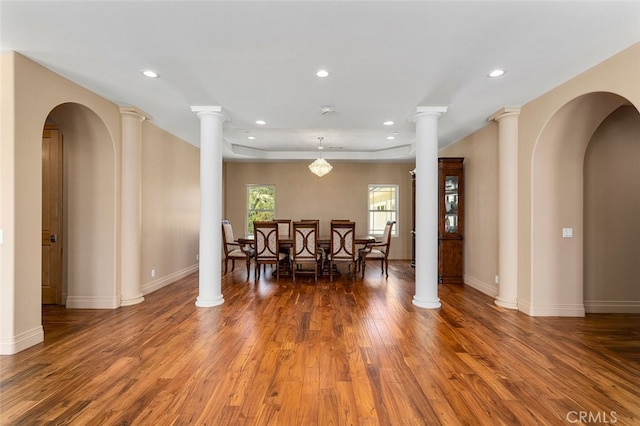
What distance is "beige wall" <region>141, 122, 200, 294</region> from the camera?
4688 mm

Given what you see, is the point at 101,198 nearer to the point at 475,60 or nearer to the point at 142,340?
the point at 142,340

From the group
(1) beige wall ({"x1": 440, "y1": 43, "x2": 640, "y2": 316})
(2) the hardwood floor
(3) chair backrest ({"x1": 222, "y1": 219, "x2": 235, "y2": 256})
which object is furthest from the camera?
(3) chair backrest ({"x1": 222, "y1": 219, "x2": 235, "y2": 256})

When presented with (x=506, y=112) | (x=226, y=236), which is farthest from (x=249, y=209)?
(x=506, y=112)

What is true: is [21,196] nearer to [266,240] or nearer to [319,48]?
[319,48]

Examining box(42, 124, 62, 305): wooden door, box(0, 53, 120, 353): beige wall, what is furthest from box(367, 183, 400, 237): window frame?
box(0, 53, 120, 353): beige wall

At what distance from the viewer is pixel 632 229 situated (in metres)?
3.75

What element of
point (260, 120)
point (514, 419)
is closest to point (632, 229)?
point (514, 419)

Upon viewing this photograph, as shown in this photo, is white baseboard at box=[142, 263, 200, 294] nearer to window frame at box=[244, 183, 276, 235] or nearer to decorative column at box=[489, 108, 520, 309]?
window frame at box=[244, 183, 276, 235]

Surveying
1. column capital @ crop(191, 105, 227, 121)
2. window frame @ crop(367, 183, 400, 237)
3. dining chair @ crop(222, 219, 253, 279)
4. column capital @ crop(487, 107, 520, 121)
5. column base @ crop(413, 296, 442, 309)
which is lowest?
column base @ crop(413, 296, 442, 309)

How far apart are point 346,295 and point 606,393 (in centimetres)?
295

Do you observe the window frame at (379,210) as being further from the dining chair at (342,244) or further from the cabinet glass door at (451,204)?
the dining chair at (342,244)

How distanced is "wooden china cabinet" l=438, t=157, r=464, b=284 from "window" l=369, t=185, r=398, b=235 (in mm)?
2713

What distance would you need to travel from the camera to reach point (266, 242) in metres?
5.54

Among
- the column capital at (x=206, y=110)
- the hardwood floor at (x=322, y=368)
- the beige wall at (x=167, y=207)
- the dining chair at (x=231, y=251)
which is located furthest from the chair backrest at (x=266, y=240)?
the column capital at (x=206, y=110)
